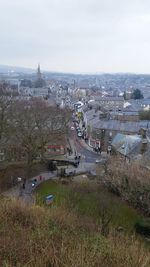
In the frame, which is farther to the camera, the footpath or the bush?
the footpath

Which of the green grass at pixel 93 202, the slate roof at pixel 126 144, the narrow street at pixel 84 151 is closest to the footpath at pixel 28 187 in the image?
the green grass at pixel 93 202

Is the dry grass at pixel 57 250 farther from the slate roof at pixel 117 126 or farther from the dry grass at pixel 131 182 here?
the slate roof at pixel 117 126

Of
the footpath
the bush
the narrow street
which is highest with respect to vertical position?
the bush

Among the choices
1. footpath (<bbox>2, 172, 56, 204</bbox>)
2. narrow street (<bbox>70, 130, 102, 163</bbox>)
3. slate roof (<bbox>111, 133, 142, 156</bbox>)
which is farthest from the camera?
narrow street (<bbox>70, 130, 102, 163</bbox>)

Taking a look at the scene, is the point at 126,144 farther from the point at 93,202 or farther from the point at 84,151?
the point at 93,202

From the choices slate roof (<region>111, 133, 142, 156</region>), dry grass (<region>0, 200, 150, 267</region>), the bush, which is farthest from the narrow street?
dry grass (<region>0, 200, 150, 267</region>)

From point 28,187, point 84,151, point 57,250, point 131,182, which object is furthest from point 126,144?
point 57,250

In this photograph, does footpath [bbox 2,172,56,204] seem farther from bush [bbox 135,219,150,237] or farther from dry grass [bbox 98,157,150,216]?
bush [bbox 135,219,150,237]

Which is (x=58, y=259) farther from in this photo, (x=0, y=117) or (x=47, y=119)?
(x=47, y=119)
